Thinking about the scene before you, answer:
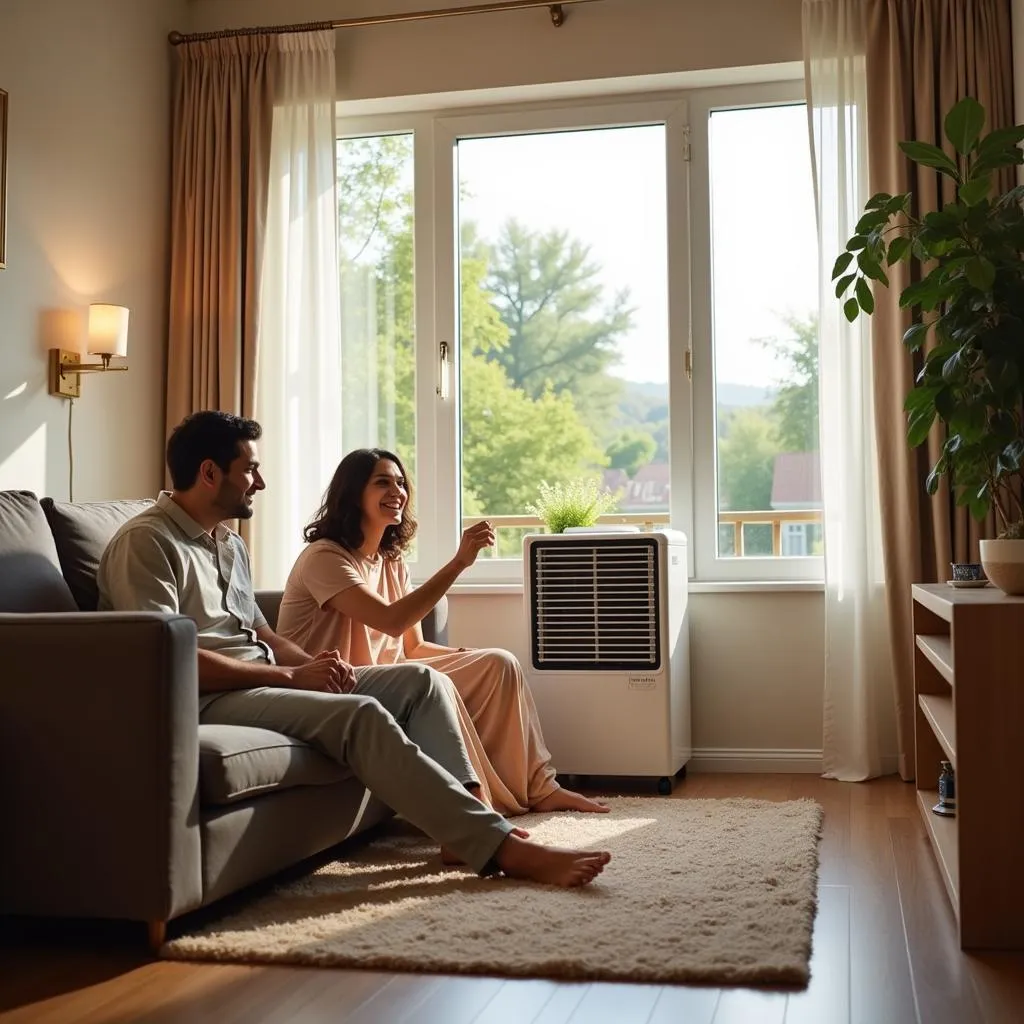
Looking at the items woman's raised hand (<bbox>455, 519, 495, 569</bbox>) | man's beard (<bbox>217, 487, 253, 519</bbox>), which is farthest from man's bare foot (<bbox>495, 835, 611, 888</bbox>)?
man's beard (<bbox>217, 487, 253, 519</bbox>)

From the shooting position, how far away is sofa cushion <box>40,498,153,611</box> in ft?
9.68

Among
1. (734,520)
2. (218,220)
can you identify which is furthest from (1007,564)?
(218,220)

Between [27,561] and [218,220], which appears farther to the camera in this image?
[218,220]

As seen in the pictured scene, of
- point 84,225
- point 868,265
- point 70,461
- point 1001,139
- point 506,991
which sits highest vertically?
point 84,225

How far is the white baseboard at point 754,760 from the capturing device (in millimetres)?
4141

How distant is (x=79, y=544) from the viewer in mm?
2979

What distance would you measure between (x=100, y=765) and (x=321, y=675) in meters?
0.67

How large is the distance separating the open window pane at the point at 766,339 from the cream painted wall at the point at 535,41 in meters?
0.28

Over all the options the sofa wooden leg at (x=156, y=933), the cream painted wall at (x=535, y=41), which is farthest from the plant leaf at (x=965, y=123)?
the sofa wooden leg at (x=156, y=933)

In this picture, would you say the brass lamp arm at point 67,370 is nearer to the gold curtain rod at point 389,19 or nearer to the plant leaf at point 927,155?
the gold curtain rod at point 389,19

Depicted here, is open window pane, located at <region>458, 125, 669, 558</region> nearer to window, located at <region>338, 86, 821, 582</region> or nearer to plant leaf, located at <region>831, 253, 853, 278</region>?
window, located at <region>338, 86, 821, 582</region>

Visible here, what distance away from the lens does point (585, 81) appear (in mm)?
4305

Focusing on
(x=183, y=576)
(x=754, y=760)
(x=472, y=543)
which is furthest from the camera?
(x=754, y=760)

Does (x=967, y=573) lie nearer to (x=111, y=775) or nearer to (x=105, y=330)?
(x=111, y=775)
